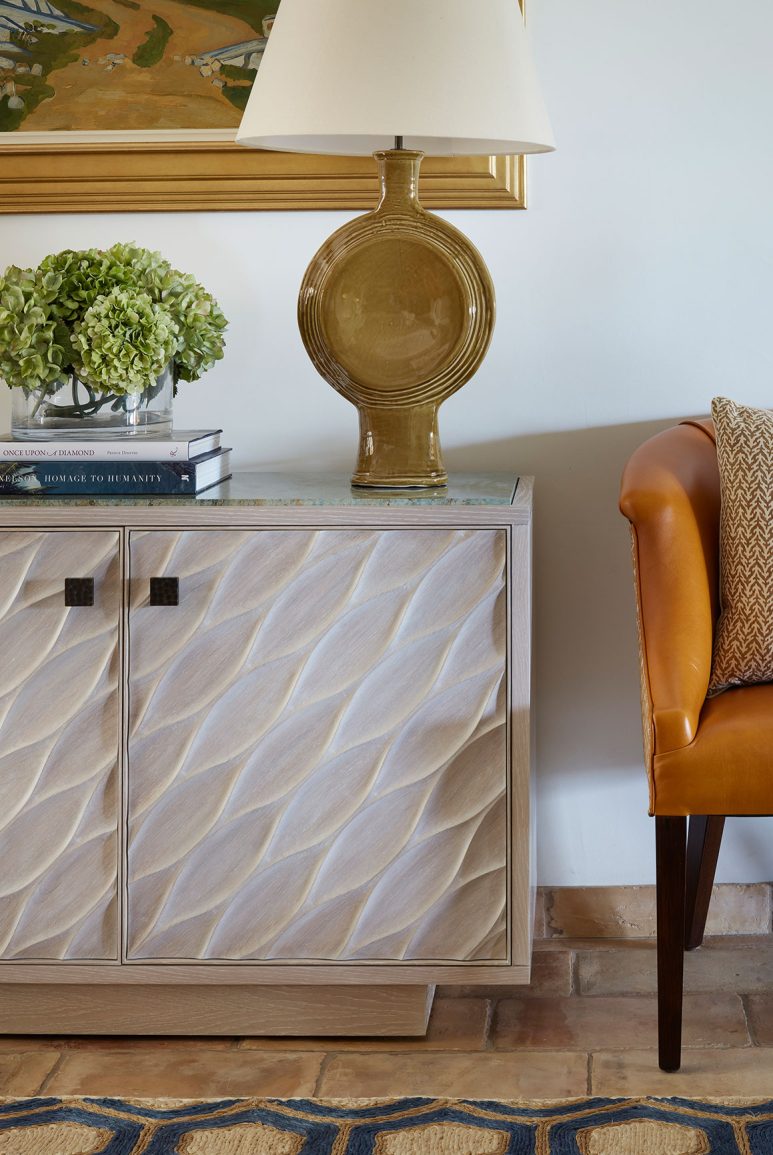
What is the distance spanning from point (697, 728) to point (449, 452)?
73cm

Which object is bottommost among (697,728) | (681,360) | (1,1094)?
(1,1094)

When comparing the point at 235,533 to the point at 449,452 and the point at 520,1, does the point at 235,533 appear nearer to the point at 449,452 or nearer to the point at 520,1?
the point at 449,452

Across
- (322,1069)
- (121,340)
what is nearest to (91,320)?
(121,340)

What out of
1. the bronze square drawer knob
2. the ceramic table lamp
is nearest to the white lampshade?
the ceramic table lamp

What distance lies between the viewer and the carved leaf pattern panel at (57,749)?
64.8 inches

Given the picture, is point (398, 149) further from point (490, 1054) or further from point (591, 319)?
point (490, 1054)

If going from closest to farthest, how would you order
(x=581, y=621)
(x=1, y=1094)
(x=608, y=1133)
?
(x=608, y=1133), (x=1, y=1094), (x=581, y=621)

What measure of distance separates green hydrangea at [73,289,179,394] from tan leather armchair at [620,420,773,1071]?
666 mm

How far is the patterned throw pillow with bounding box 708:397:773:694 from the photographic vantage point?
5.45 feet

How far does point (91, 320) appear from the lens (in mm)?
1678

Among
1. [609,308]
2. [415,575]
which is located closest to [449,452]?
[609,308]

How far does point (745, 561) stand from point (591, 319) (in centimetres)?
56

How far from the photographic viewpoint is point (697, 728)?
1.53 meters

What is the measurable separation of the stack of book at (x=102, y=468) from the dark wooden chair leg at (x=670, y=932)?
0.77 m
